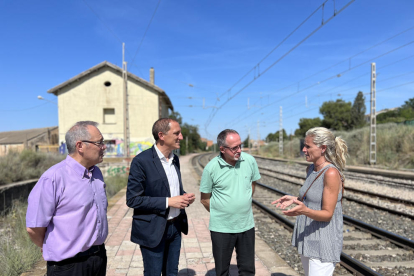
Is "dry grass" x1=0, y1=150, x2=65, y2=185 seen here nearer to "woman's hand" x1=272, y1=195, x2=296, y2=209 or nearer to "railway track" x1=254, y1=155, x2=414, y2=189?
"woman's hand" x1=272, y1=195, x2=296, y2=209

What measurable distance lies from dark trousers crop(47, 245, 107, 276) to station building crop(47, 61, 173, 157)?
28426mm

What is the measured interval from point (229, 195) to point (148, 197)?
83cm

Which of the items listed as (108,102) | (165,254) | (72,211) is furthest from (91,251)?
(108,102)

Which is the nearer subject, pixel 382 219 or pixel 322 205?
pixel 322 205

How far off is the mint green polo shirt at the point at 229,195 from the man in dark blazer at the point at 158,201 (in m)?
0.34

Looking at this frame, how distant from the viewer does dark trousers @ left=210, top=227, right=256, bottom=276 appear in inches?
119

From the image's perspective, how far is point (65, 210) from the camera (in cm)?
216

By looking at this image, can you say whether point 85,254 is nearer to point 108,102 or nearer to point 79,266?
point 79,266

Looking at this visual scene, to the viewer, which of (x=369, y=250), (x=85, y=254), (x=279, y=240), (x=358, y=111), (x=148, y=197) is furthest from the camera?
(x=358, y=111)

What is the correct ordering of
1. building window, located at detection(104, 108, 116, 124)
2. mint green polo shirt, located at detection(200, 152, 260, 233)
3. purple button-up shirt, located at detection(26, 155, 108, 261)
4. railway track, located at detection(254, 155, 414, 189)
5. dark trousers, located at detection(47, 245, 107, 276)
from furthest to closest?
building window, located at detection(104, 108, 116, 124) → railway track, located at detection(254, 155, 414, 189) → mint green polo shirt, located at detection(200, 152, 260, 233) → dark trousers, located at detection(47, 245, 107, 276) → purple button-up shirt, located at detection(26, 155, 108, 261)

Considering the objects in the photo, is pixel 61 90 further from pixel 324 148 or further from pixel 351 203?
pixel 324 148

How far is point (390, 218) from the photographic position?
7359mm

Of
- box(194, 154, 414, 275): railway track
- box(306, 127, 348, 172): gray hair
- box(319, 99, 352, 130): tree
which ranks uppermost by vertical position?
box(319, 99, 352, 130): tree

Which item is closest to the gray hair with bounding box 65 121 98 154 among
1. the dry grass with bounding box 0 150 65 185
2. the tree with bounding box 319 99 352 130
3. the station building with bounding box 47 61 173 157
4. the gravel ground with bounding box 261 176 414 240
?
the gravel ground with bounding box 261 176 414 240
